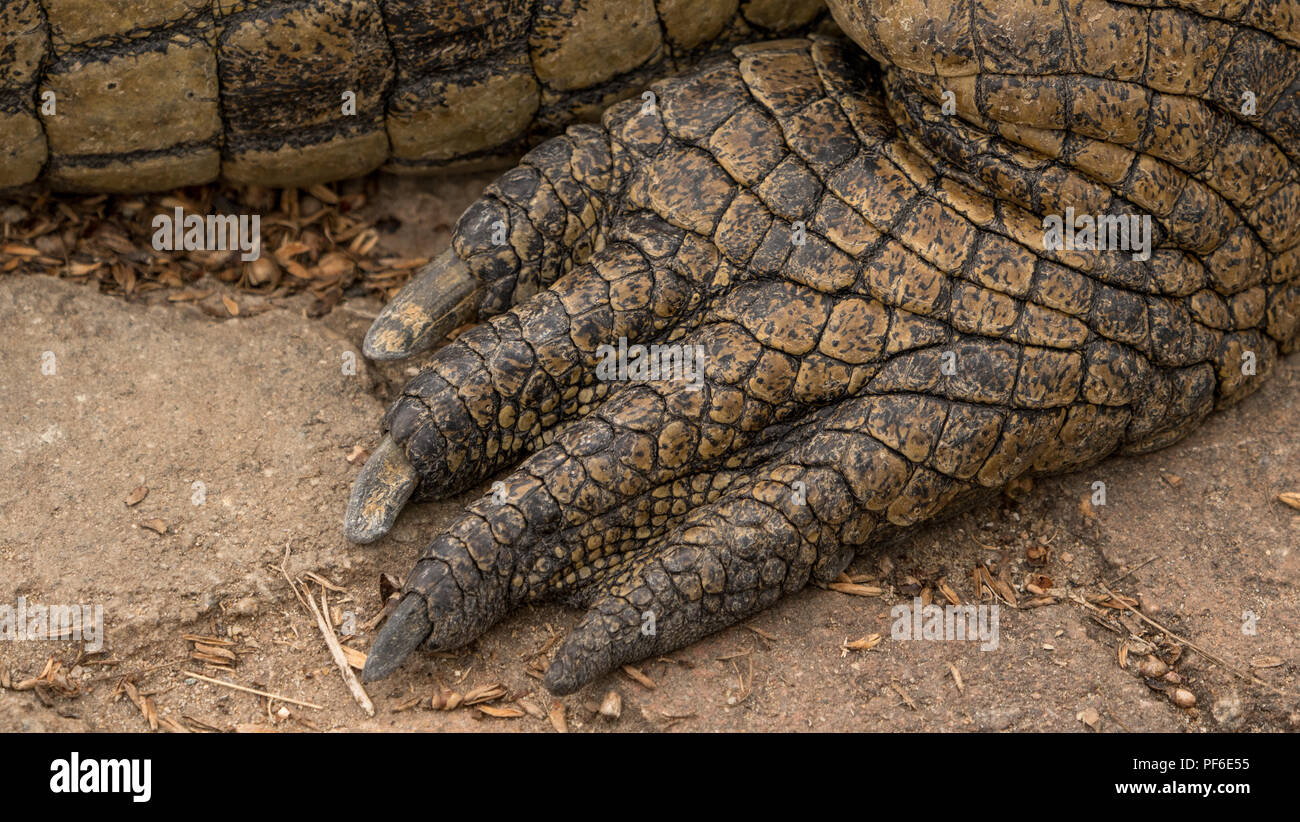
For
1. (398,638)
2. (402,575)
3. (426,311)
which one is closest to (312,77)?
(426,311)

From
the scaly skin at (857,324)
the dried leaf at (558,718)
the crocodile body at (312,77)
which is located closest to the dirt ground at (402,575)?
the dried leaf at (558,718)

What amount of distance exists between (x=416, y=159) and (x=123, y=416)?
1072 mm

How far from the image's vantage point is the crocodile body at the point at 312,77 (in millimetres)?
3062

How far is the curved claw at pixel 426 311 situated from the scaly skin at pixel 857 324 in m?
0.18

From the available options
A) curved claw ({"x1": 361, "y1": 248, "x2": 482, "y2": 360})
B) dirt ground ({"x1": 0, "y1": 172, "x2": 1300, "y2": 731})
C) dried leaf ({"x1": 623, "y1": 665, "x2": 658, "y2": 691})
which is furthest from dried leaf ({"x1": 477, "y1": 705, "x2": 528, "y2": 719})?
curved claw ({"x1": 361, "y1": 248, "x2": 482, "y2": 360})

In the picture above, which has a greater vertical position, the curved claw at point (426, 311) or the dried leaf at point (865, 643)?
the curved claw at point (426, 311)

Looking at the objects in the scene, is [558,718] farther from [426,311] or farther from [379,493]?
[426,311]

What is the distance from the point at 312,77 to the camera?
10.4ft

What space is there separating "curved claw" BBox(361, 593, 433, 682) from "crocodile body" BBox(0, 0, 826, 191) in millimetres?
1378

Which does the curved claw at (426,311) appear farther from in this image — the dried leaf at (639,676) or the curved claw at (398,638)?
the dried leaf at (639,676)

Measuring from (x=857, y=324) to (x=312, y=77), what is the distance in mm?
1562

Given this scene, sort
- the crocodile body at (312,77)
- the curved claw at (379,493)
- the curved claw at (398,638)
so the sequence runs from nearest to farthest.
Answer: the curved claw at (398,638) → the curved claw at (379,493) → the crocodile body at (312,77)

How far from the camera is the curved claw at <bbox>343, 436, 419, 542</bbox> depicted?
2.94 meters

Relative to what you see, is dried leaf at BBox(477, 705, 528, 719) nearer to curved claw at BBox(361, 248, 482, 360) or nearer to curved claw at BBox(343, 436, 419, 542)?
curved claw at BBox(343, 436, 419, 542)
